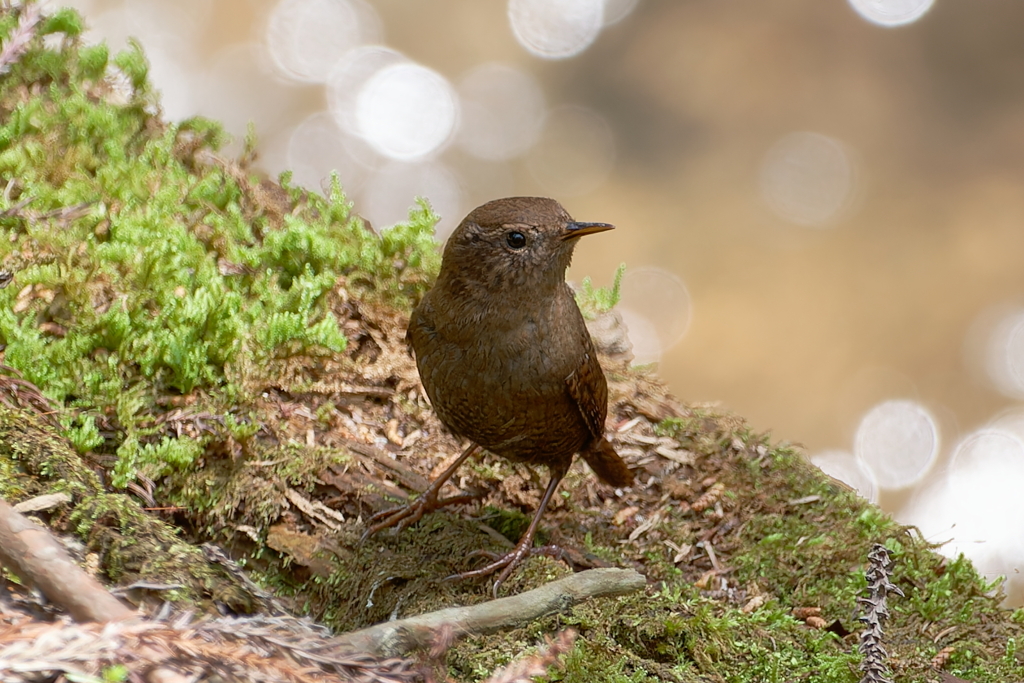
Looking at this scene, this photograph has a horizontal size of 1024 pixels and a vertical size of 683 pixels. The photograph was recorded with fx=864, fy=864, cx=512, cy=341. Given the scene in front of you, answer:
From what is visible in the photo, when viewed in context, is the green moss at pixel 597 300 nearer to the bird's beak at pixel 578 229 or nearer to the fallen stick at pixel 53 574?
the bird's beak at pixel 578 229

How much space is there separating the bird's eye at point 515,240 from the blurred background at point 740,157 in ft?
14.0

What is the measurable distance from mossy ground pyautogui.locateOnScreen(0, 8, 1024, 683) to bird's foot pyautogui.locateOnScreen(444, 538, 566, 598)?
0.18 feet

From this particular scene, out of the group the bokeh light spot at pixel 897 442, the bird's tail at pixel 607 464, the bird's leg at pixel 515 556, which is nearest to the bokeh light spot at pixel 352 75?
the bokeh light spot at pixel 897 442

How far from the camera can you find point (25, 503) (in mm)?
2340

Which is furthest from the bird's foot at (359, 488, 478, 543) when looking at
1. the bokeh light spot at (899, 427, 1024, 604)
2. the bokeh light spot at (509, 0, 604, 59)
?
the bokeh light spot at (509, 0, 604, 59)

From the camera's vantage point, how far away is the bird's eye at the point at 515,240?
121 inches

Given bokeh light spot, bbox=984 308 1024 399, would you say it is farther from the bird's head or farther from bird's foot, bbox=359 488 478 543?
bird's foot, bbox=359 488 478 543

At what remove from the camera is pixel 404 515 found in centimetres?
328

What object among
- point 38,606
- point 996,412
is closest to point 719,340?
point 996,412

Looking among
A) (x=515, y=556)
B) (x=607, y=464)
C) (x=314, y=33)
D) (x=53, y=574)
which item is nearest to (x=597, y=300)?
(x=607, y=464)

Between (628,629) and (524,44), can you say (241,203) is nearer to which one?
(628,629)

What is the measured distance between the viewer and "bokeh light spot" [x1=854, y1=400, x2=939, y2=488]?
22.9ft

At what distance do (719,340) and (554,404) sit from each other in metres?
4.63

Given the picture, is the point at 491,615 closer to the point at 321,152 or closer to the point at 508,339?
the point at 508,339
